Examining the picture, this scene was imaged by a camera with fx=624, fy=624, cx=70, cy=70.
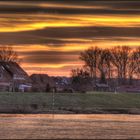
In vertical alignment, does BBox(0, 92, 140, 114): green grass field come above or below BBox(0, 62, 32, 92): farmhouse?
below

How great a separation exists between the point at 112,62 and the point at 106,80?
8.65 meters

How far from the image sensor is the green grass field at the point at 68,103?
6881cm

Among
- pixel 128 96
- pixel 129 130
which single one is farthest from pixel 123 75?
pixel 129 130

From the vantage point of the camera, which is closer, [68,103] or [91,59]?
[68,103]

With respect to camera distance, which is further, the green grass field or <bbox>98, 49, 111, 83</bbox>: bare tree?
<bbox>98, 49, 111, 83</bbox>: bare tree

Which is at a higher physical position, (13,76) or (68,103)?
(13,76)

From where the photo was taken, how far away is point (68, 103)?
3007 inches

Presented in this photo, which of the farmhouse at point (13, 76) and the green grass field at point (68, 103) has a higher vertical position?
the farmhouse at point (13, 76)

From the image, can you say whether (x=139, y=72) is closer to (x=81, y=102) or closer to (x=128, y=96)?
(x=128, y=96)

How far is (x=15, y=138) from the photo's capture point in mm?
30469

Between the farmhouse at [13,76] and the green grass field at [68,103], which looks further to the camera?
the farmhouse at [13,76]

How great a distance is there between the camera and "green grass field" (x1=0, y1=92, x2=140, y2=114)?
68.8 metres

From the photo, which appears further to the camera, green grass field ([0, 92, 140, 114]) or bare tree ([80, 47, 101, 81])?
bare tree ([80, 47, 101, 81])

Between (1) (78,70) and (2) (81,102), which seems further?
(1) (78,70)
